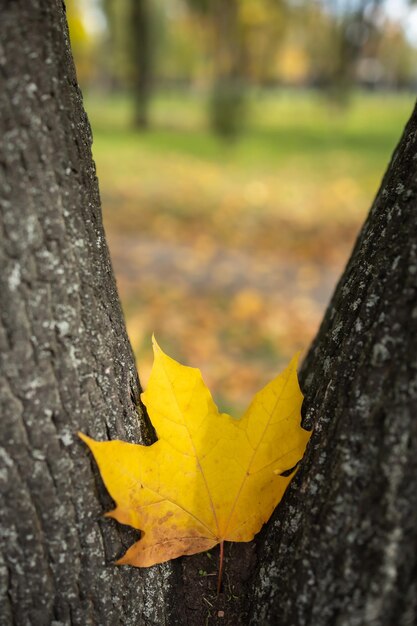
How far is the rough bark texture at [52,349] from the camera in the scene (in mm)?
804

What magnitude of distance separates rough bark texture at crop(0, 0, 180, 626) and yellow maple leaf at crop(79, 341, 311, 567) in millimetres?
70

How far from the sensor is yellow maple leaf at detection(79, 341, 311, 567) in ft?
3.18

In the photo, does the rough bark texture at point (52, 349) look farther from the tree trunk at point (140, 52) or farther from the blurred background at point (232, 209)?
the tree trunk at point (140, 52)

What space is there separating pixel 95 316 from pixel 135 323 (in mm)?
3034

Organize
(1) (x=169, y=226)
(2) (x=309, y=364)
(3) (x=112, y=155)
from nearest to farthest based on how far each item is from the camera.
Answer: (2) (x=309, y=364)
(1) (x=169, y=226)
(3) (x=112, y=155)

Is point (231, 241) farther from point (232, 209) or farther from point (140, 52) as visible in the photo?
point (140, 52)

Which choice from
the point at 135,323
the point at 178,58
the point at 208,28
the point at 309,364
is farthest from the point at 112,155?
the point at 178,58

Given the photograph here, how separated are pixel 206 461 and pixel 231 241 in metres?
5.29

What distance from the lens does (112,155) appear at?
37.4 ft

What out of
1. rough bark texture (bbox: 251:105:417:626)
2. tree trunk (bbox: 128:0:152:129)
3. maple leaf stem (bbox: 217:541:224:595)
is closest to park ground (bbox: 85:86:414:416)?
maple leaf stem (bbox: 217:541:224:595)

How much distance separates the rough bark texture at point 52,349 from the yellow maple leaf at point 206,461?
70 millimetres

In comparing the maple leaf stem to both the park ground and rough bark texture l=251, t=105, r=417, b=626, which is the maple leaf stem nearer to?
rough bark texture l=251, t=105, r=417, b=626

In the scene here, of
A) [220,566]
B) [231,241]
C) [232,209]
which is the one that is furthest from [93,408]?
[232,209]

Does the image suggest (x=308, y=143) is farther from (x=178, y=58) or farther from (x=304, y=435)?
(x=178, y=58)
